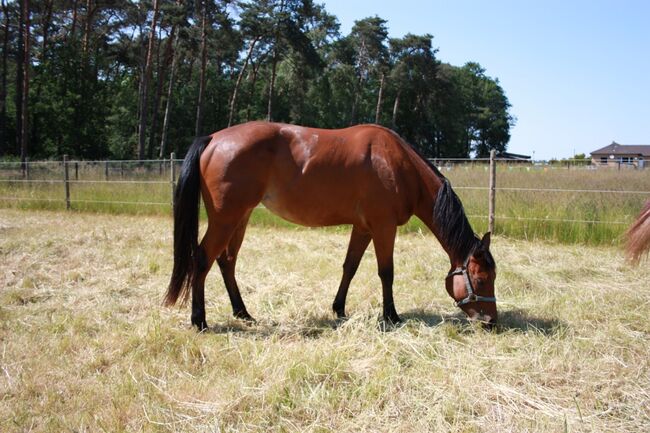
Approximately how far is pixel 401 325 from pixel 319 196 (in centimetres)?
131

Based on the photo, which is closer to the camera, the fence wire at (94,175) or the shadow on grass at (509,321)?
the shadow on grass at (509,321)

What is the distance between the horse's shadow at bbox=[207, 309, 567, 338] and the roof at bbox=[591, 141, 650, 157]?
67837 millimetres

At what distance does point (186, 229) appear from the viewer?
375 cm

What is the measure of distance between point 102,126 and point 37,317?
2808cm

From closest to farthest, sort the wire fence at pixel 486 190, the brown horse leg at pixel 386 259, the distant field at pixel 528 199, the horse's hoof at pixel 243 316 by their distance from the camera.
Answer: the brown horse leg at pixel 386 259 → the horse's hoof at pixel 243 316 → the distant field at pixel 528 199 → the wire fence at pixel 486 190

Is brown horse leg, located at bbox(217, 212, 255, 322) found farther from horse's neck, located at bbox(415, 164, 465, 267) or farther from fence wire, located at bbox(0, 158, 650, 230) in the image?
fence wire, located at bbox(0, 158, 650, 230)

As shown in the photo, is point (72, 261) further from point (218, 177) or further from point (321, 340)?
point (321, 340)

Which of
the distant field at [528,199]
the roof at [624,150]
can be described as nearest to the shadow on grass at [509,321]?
the distant field at [528,199]

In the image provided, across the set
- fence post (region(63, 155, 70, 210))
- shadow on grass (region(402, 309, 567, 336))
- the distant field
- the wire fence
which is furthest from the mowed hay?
fence post (region(63, 155, 70, 210))

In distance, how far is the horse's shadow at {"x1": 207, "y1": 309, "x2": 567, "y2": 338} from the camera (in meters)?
3.68

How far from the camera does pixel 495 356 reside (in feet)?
10.1

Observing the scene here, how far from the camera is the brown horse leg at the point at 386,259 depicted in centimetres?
389

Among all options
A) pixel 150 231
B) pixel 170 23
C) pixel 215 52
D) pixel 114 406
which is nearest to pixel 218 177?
pixel 114 406

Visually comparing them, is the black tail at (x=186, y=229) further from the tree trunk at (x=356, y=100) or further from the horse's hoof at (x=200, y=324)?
the tree trunk at (x=356, y=100)
